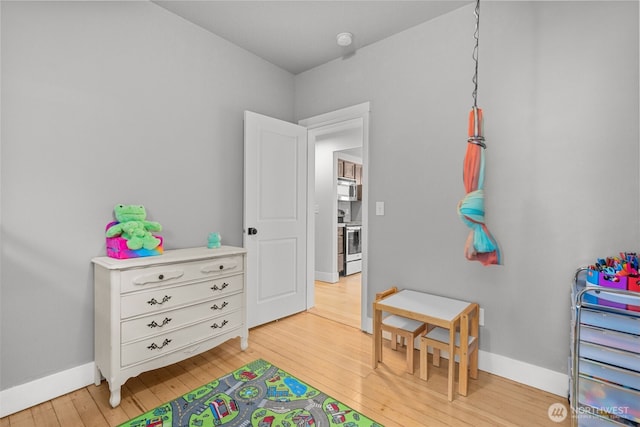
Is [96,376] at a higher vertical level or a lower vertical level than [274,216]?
lower

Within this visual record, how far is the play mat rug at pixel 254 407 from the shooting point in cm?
162

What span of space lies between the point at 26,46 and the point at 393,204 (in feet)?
8.52

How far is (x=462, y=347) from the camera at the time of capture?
6.00 feet

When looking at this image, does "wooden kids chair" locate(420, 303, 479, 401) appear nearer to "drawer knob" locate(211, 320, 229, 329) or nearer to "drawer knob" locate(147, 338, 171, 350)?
"drawer knob" locate(211, 320, 229, 329)

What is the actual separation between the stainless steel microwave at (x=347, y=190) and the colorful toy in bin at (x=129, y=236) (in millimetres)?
3806

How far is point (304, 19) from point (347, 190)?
140 inches

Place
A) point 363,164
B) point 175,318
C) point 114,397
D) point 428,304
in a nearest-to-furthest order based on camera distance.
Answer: point 114,397 < point 175,318 < point 428,304 < point 363,164

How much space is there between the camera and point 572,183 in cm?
184

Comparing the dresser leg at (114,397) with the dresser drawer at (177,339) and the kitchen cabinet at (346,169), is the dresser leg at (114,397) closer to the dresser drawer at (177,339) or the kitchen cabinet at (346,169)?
the dresser drawer at (177,339)

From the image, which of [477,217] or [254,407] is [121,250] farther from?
[477,217]

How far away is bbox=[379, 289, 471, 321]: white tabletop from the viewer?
6.44 ft

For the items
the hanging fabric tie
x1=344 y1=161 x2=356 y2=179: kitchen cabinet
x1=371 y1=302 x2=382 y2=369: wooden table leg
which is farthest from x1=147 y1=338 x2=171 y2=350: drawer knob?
x1=344 y1=161 x2=356 y2=179: kitchen cabinet

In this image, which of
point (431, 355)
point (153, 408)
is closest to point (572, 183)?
point (431, 355)

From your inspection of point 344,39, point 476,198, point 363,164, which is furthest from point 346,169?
point 476,198
